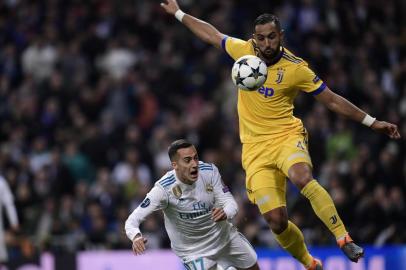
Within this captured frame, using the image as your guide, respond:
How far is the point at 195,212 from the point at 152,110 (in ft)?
28.6

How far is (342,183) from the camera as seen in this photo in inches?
643

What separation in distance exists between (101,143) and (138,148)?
0.88 metres

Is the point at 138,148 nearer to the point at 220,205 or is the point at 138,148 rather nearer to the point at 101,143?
the point at 101,143

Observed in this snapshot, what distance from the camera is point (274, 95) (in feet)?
37.0

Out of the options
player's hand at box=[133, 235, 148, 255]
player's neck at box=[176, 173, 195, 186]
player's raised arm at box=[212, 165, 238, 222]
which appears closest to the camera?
player's hand at box=[133, 235, 148, 255]

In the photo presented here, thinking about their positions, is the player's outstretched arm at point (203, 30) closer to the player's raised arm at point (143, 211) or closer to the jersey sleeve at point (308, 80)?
the jersey sleeve at point (308, 80)

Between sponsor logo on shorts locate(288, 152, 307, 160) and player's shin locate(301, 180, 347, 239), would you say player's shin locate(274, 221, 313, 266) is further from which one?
sponsor logo on shorts locate(288, 152, 307, 160)

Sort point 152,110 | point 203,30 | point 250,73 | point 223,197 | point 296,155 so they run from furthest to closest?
1. point 152,110
2. point 203,30
3. point 223,197
4. point 296,155
5. point 250,73

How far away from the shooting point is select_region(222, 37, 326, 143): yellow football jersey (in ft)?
36.8

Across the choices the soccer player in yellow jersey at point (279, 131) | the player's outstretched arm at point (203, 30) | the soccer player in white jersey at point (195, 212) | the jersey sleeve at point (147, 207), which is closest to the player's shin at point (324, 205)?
the soccer player in yellow jersey at point (279, 131)

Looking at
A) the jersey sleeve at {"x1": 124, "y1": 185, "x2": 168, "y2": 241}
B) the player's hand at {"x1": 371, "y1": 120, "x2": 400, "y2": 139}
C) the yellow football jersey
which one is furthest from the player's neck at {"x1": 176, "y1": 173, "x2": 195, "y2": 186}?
the player's hand at {"x1": 371, "y1": 120, "x2": 400, "y2": 139}

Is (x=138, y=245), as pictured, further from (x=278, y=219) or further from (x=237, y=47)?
(x=237, y=47)

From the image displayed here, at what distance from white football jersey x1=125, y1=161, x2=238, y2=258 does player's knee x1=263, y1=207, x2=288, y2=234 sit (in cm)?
44

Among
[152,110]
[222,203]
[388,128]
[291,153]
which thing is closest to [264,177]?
[291,153]
